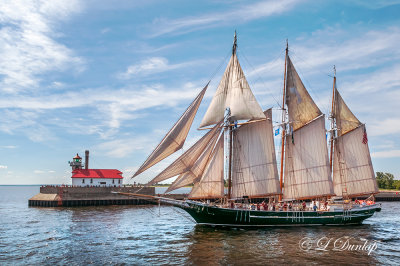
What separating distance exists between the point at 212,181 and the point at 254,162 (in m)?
6.22

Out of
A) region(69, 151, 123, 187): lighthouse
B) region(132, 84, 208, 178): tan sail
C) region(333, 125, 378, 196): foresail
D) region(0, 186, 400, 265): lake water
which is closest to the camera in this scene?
region(0, 186, 400, 265): lake water

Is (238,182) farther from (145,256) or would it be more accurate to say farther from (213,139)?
(145,256)

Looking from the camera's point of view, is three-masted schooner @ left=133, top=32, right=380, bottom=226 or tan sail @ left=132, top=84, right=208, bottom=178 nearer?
tan sail @ left=132, top=84, right=208, bottom=178

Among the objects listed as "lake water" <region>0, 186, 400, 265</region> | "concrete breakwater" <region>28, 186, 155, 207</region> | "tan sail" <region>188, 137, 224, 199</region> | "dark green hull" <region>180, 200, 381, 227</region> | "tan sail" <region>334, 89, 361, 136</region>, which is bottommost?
"lake water" <region>0, 186, 400, 265</region>

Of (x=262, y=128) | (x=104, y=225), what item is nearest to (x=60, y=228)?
(x=104, y=225)

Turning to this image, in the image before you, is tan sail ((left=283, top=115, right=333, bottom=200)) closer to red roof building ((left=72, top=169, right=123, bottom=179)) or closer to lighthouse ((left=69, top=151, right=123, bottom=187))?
lighthouse ((left=69, top=151, right=123, bottom=187))

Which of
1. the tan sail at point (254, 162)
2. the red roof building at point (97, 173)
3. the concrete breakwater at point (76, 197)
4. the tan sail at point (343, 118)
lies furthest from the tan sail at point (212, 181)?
the red roof building at point (97, 173)

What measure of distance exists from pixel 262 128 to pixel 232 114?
13.8ft

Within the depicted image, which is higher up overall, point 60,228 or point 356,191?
point 356,191

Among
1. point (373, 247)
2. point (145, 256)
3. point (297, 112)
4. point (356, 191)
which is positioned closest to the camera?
point (145, 256)

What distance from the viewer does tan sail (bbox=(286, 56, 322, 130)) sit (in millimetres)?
43531

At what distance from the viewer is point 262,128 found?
132 feet

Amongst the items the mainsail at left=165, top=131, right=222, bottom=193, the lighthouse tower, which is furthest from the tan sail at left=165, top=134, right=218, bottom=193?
the lighthouse tower

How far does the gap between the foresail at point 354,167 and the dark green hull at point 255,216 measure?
6881mm
